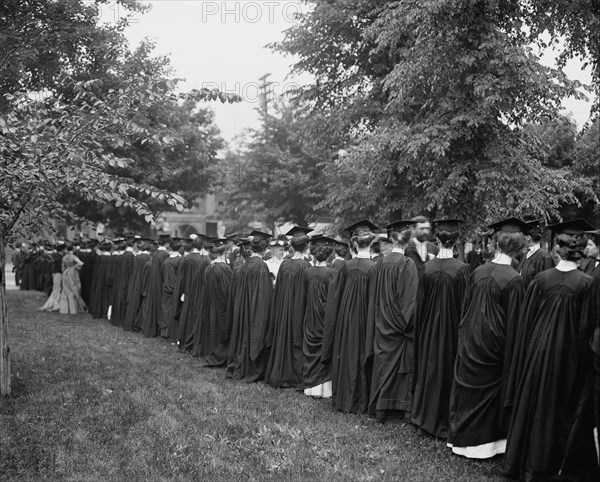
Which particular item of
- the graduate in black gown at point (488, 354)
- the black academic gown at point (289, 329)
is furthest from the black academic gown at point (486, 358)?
the black academic gown at point (289, 329)

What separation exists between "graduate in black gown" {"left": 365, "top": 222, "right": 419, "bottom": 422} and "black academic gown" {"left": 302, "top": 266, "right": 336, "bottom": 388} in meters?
1.25

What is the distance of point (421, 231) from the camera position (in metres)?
7.97

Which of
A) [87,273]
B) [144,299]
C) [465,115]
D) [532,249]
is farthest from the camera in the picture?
[87,273]

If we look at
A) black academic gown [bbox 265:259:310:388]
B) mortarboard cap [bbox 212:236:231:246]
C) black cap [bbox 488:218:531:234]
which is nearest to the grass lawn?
black academic gown [bbox 265:259:310:388]

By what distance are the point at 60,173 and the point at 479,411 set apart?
5.41 metres

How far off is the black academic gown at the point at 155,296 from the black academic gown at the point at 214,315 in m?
3.05

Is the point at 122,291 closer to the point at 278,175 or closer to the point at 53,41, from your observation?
the point at 53,41

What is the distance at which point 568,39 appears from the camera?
44.8ft

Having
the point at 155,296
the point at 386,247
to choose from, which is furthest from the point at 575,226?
the point at 155,296

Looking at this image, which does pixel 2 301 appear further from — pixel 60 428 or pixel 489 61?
pixel 489 61

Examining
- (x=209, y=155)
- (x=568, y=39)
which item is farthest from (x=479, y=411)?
(x=209, y=155)

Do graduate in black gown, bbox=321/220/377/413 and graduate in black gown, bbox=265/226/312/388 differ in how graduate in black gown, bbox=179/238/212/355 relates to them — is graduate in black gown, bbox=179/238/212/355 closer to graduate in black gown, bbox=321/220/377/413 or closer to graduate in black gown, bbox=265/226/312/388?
graduate in black gown, bbox=265/226/312/388

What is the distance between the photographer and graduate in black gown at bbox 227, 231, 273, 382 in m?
→ 9.55

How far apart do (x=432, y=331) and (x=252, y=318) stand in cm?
387
